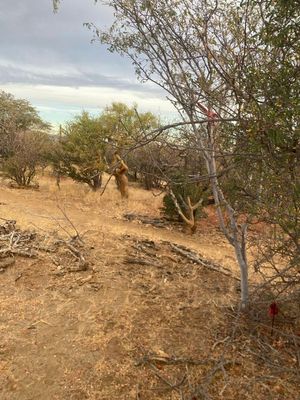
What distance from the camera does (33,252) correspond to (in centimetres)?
736

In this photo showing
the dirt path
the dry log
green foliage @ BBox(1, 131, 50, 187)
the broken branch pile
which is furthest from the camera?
green foliage @ BBox(1, 131, 50, 187)

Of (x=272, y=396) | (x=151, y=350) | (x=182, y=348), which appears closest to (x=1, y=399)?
(x=151, y=350)

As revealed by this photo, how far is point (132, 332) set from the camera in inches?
200

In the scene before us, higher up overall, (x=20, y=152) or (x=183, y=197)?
(x=20, y=152)

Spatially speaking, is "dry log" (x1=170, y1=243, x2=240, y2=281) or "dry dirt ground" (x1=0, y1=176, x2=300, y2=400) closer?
"dry dirt ground" (x1=0, y1=176, x2=300, y2=400)

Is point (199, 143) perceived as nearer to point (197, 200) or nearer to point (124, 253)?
point (124, 253)

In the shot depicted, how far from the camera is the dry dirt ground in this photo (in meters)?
4.05

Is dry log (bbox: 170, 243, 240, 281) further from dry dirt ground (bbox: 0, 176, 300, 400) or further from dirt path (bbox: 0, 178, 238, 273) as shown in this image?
dirt path (bbox: 0, 178, 238, 273)

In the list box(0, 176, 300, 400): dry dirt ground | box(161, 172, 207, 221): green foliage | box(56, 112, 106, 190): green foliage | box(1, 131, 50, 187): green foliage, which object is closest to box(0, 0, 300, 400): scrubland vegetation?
box(0, 176, 300, 400): dry dirt ground

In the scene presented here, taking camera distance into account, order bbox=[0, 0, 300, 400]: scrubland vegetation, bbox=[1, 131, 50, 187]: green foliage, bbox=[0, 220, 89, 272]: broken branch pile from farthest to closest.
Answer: bbox=[1, 131, 50, 187]: green foliage < bbox=[0, 220, 89, 272]: broken branch pile < bbox=[0, 0, 300, 400]: scrubland vegetation

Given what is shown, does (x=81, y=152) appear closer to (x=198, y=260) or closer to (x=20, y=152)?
(x=20, y=152)

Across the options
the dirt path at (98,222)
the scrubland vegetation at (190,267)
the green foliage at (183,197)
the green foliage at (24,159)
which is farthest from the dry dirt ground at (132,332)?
the green foliage at (24,159)

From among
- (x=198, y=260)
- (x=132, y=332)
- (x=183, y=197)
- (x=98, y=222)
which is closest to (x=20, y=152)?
(x=98, y=222)

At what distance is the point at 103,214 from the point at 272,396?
875 centimetres
